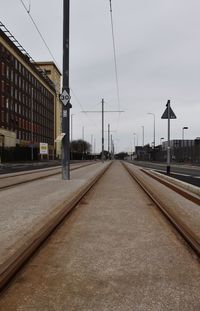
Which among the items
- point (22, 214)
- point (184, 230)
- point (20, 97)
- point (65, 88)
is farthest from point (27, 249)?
point (20, 97)

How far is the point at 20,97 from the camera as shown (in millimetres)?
100125

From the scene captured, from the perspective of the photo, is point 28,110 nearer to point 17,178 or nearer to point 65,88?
point 17,178

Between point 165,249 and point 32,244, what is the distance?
6.57 ft

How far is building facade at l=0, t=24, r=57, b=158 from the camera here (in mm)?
86412

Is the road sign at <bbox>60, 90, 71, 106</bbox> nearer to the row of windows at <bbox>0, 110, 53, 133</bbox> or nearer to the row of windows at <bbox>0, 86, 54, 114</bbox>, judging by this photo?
the row of windows at <bbox>0, 110, 53, 133</bbox>

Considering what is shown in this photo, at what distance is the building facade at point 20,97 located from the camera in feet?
284

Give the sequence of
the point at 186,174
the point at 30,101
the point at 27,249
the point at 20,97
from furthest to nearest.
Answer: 1. the point at 30,101
2. the point at 20,97
3. the point at 186,174
4. the point at 27,249

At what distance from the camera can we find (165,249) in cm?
684

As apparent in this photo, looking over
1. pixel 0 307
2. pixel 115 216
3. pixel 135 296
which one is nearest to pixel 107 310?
pixel 135 296

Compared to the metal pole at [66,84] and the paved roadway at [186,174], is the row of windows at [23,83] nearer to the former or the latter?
the paved roadway at [186,174]

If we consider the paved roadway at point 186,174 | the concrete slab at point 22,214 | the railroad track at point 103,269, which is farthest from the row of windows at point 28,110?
the railroad track at point 103,269

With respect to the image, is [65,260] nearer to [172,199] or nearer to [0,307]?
[0,307]

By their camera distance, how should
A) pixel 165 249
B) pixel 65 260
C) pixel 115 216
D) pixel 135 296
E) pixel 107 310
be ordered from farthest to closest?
pixel 115 216 → pixel 165 249 → pixel 65 260 → pixel 135 296 → pixel 107 310

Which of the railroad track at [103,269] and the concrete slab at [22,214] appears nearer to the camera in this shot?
the railroad track at [103,269]
